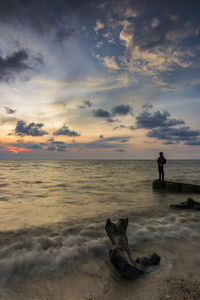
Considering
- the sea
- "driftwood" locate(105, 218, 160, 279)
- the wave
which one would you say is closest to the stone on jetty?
the sea

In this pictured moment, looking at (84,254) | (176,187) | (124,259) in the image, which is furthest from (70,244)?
(176,187)

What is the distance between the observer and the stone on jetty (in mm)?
13774

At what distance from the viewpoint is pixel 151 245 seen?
15.2 ft

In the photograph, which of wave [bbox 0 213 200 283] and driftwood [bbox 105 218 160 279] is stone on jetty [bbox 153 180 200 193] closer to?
wave [bbox 0 213 200 283]

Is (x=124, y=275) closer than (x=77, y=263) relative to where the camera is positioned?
Yes

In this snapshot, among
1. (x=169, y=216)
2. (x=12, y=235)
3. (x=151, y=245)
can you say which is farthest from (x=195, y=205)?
(x=12, y=235)

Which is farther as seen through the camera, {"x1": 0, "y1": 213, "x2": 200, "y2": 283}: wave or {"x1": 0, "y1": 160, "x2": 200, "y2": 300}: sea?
{"x1": 0, "y1": 213, "x2": 200, "y2": 283}: wave

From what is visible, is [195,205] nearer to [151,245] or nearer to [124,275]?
[151,245]

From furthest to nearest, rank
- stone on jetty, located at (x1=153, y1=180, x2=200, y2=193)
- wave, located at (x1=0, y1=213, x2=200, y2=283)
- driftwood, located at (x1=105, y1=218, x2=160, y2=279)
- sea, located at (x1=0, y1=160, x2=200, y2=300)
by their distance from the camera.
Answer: stone on jetty, located at (x1=153, y1=180, x2=200, y2=193)
wave, located at (x1=0, y1=213, x2=200, y2=283)
driftwood, located at (x1=105, y1=218, x2=160, y2=279)
sea, located at (x1=0, y1=160, x2=200, y2=300)

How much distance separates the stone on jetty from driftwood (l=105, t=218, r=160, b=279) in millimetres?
11953

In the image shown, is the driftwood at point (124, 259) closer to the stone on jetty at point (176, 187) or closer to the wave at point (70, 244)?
the wave at point (70, 244)

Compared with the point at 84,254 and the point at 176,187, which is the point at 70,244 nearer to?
the point at 84,254

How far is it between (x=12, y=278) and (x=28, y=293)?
0.68 m

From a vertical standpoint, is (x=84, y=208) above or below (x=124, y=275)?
below
